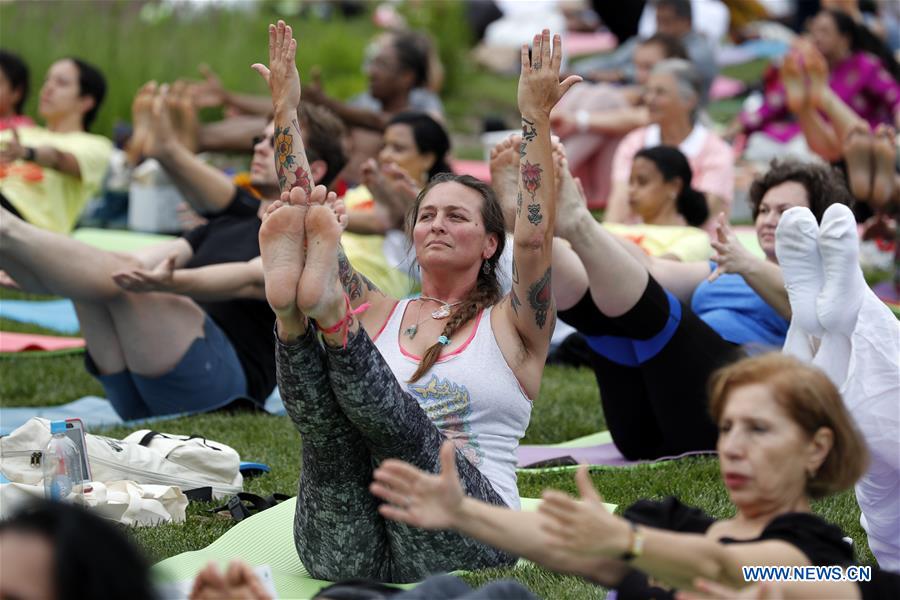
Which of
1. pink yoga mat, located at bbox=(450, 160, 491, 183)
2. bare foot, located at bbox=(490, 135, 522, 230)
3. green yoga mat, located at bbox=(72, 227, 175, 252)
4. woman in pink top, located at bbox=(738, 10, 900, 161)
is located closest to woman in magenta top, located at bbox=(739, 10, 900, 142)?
woman in pink top, located at bbox=(738, 10, 900, 161)

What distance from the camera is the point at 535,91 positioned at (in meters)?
3.58

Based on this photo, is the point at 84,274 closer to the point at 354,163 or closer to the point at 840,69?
the point at 354,163

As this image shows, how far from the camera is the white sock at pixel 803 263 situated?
375 centimetres

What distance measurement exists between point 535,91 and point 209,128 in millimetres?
7145

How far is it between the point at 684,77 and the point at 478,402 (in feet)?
16.4

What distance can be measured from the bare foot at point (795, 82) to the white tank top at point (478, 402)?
14.4ft

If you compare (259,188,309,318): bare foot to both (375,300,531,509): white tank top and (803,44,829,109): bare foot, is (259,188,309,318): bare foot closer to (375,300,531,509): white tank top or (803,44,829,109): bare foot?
(375,300,531,509): white tank top

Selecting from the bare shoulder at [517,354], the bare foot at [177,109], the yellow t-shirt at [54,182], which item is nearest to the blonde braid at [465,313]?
the bare shoulder at [517,354]

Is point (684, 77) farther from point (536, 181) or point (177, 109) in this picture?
point (536, 181)

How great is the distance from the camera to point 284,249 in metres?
3.47

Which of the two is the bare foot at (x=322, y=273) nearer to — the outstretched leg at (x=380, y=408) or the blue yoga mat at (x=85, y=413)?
the outstretched leg at (x=380, y=408)

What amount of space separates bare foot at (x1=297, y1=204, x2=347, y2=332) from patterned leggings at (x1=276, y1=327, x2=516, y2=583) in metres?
0.09

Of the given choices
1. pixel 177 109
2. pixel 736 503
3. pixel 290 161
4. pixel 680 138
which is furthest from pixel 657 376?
pixel 177 109

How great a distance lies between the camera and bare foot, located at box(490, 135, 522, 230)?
4.64 metres
